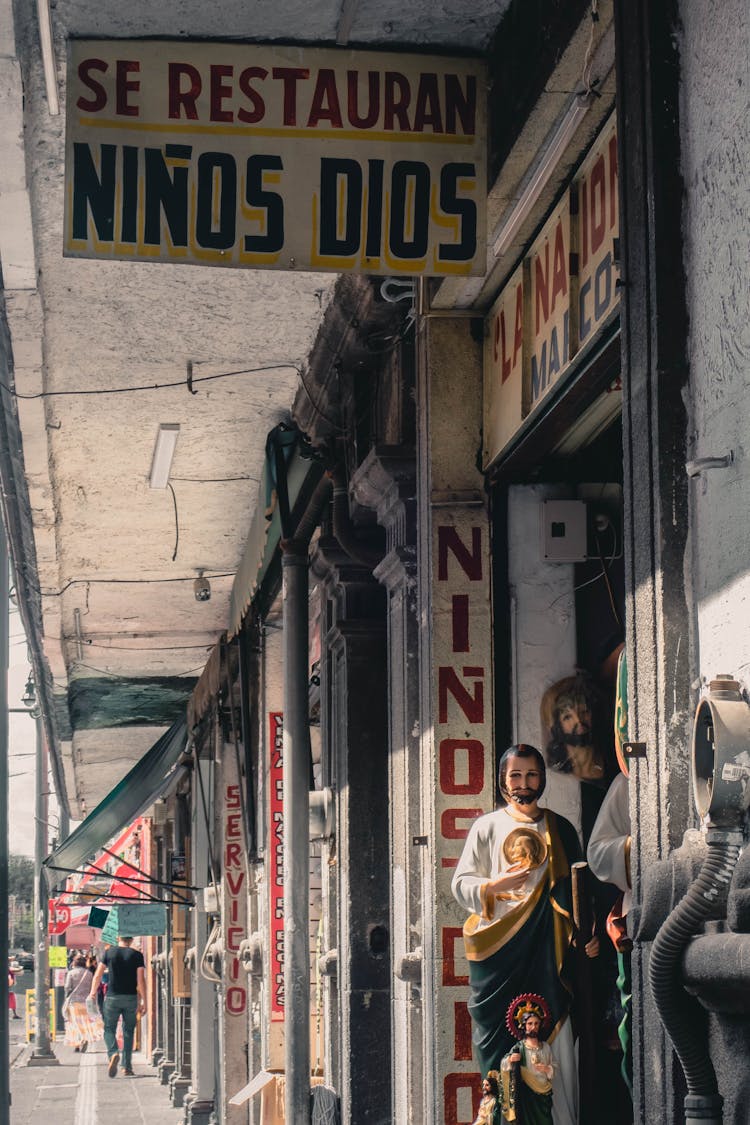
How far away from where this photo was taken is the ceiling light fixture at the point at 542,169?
225 inches

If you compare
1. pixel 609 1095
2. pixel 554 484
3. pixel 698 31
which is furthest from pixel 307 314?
pixel 698 31

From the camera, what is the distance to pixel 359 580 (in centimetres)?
1009

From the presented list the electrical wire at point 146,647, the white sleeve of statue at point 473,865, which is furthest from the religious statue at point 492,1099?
the electrical wire at point 146,647

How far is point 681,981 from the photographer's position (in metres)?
3.95

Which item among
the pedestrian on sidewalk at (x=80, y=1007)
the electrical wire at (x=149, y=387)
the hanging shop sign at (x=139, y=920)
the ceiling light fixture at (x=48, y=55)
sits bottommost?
the pedestrian on sidewalk at (x=80, y=1007)

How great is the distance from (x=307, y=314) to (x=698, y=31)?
17.2 ft

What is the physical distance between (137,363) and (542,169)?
14.9 ft

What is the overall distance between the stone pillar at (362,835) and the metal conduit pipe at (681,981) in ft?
19.4

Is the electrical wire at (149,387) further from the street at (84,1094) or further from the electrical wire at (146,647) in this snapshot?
the street at (84,1094)

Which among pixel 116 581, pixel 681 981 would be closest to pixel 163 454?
pixel 116 581

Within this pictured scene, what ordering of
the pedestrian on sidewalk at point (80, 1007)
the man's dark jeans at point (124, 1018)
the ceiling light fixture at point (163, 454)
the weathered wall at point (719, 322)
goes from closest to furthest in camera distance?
the weathered wall at point (719, 322)
the ceiling light fixture at point (163, 454)
the man's dark jeans at point (124, 1018)
the pedestrian on sidewalk at point (80, 1007)

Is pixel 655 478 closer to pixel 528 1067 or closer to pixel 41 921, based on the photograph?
pixel 528 1067

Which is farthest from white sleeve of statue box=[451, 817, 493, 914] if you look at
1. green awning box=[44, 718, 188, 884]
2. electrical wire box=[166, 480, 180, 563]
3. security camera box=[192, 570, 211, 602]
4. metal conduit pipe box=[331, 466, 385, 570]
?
green awning box=[44, 718, 188, 884]

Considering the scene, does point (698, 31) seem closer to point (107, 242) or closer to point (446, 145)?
point (446, 145)
